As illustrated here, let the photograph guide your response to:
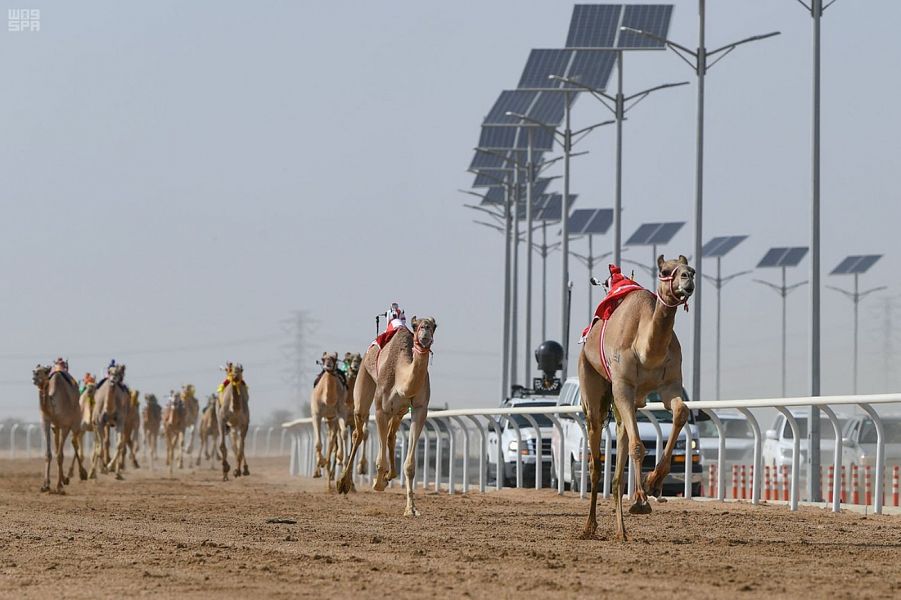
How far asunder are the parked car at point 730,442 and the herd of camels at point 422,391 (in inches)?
249

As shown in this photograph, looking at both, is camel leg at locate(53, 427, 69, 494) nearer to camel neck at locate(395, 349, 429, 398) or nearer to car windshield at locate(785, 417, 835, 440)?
camel neck at locate(395, 349, 429, 398)

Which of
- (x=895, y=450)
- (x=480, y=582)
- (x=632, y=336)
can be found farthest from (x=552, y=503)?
(x=480, y=582)

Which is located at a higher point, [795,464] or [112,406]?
[112,406]

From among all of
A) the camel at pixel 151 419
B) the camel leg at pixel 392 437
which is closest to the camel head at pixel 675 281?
the camel leg at pixel 392 437

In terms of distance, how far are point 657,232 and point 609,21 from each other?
105 feet

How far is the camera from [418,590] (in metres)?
10.5

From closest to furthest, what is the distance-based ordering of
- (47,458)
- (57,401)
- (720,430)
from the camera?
(720,430)
(47,458)
(57,401)

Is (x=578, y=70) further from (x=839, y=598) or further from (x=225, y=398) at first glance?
(x=839, y=598)

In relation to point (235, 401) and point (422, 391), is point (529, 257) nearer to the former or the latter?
point (235, 401)

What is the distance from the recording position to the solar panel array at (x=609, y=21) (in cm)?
4753

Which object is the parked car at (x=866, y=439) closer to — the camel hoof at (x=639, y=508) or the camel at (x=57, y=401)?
the camel at (x=57, y=401)

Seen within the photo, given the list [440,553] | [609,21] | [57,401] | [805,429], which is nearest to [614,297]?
[440,553]

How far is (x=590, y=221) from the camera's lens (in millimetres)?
77312

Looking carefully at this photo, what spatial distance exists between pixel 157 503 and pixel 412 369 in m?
4.73
